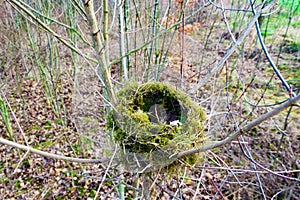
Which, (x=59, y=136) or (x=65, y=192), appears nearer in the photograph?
(x=65, y=192)

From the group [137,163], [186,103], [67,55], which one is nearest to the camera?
[137,163]

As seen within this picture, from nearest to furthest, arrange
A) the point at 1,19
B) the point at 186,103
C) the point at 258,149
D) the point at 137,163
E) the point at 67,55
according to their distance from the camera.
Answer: the point at 137,163, the point at 186,103, the point at 258,149, the point at 1,19, the point at 67,55

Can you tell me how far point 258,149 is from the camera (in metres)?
2.72

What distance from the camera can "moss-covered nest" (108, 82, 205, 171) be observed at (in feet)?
2.83

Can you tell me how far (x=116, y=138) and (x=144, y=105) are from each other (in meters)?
0.22

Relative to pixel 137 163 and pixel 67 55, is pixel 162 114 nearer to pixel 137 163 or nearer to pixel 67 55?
pixel 137 163

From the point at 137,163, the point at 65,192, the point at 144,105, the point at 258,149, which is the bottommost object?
the point at 65,192

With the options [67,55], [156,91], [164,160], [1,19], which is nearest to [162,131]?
[164,160]

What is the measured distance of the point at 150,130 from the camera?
0.89m

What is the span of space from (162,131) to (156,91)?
223 millimetres

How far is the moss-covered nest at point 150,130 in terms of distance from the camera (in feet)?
2.83

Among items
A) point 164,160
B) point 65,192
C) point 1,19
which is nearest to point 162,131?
point 164,160

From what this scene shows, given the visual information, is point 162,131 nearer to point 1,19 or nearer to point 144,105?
point 144,105

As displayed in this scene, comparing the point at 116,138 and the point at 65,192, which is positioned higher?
the point at 116,138
